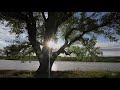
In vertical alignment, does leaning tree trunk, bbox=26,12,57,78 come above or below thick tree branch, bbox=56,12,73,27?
below

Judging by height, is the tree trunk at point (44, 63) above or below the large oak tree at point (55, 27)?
below

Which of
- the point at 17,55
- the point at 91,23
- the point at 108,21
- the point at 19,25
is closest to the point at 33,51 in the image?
the point at 17,55

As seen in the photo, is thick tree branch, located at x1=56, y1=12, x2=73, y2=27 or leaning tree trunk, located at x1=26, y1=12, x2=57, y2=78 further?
thick tree branch, located at x1=56, y1=12, x2=73, y2=27

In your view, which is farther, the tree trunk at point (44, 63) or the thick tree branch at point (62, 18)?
the thick tree branch at point (62, 18)

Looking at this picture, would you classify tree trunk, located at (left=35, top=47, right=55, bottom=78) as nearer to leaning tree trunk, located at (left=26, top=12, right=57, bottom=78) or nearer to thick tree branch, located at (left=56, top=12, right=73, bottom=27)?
leaning tree trunk, located at (left=26, top=12, right=57, bottom=78)

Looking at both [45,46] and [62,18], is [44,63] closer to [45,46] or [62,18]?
[45,46]

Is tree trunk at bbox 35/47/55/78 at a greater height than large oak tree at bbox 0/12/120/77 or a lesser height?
lesser

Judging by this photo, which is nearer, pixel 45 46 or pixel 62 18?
pixel 45 46

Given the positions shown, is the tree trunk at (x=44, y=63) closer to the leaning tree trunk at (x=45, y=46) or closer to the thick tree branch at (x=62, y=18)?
the leaning tree trunk at (x=45, y=46)

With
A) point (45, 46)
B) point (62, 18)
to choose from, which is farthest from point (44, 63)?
point (62, 18)
